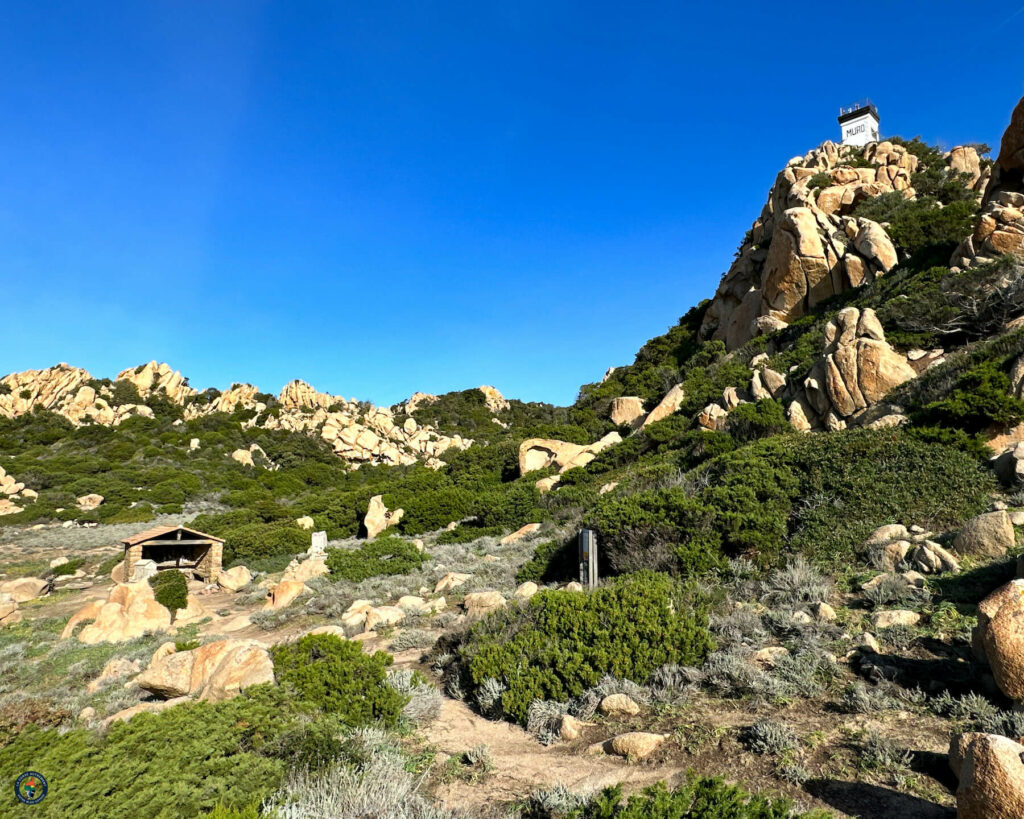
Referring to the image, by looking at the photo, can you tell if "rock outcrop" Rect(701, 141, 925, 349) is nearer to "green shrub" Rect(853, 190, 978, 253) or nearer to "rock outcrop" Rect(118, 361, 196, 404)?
"green shrub" Rect(853, 190, 978, 253)

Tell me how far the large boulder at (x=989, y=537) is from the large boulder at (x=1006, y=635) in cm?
375

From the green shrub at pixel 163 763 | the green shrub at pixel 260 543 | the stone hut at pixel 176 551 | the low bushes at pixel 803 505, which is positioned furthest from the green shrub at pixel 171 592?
the low bushes at pixel 803 505

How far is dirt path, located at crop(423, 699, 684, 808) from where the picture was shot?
157 inches

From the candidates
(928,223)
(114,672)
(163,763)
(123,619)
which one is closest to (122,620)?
(123,619)

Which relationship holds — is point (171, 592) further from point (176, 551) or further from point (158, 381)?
point (158, 381)

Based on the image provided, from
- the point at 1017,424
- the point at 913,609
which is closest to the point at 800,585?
the point at 913,609

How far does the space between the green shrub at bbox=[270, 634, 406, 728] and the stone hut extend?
607 inches

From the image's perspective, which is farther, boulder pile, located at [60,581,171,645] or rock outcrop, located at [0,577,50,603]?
rock outcrop, located at [0,577,50,603]

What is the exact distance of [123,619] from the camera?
1241 centimetres

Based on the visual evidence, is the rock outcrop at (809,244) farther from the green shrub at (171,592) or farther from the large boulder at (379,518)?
the green shrub at (171,592)

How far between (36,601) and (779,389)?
2729 cm

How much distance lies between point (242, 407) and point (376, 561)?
55065 mm

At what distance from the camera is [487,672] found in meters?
5.98

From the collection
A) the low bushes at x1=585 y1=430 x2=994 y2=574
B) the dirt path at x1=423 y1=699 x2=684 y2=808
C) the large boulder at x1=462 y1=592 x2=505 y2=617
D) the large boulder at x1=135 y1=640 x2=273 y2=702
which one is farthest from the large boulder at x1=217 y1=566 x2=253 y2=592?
the dirt path at x1=423 y1=699 x2=684 y2=808
